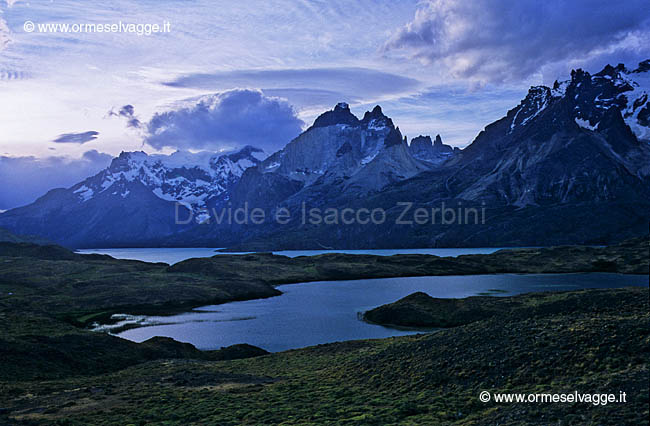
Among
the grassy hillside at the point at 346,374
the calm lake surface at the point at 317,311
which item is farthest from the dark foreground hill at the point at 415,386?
the calm lake surface at the point at 317,311

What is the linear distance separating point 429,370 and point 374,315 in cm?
5703

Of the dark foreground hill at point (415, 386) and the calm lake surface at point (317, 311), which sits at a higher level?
the dark foreground hill at point (415, 386)

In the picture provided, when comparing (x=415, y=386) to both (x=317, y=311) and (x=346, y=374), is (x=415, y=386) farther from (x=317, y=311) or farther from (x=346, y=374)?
(x=317, y=311)

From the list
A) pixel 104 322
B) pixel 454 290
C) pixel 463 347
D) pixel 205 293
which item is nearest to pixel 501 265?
pixel 454 290

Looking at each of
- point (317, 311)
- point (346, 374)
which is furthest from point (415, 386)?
point (317, 311)

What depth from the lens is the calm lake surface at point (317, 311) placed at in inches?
3103

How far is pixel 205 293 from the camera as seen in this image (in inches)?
5153

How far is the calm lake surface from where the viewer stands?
78812mm

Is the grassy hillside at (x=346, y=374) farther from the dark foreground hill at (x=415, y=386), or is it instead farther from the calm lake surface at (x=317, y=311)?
the calm lake surface at (x=317, y=311)

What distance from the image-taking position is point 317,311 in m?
105

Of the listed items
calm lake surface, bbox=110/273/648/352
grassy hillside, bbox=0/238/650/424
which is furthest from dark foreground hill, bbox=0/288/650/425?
calm lake surface, bbox=110/273/648/352

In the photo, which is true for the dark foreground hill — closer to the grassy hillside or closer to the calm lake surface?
the grassy hillside

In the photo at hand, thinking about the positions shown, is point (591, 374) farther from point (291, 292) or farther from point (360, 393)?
point (291, 292)

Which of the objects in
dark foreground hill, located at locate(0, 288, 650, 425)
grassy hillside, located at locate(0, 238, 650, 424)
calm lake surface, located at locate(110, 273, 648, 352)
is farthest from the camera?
calm lake surface, located at locate(110, 273, 648, 352)
